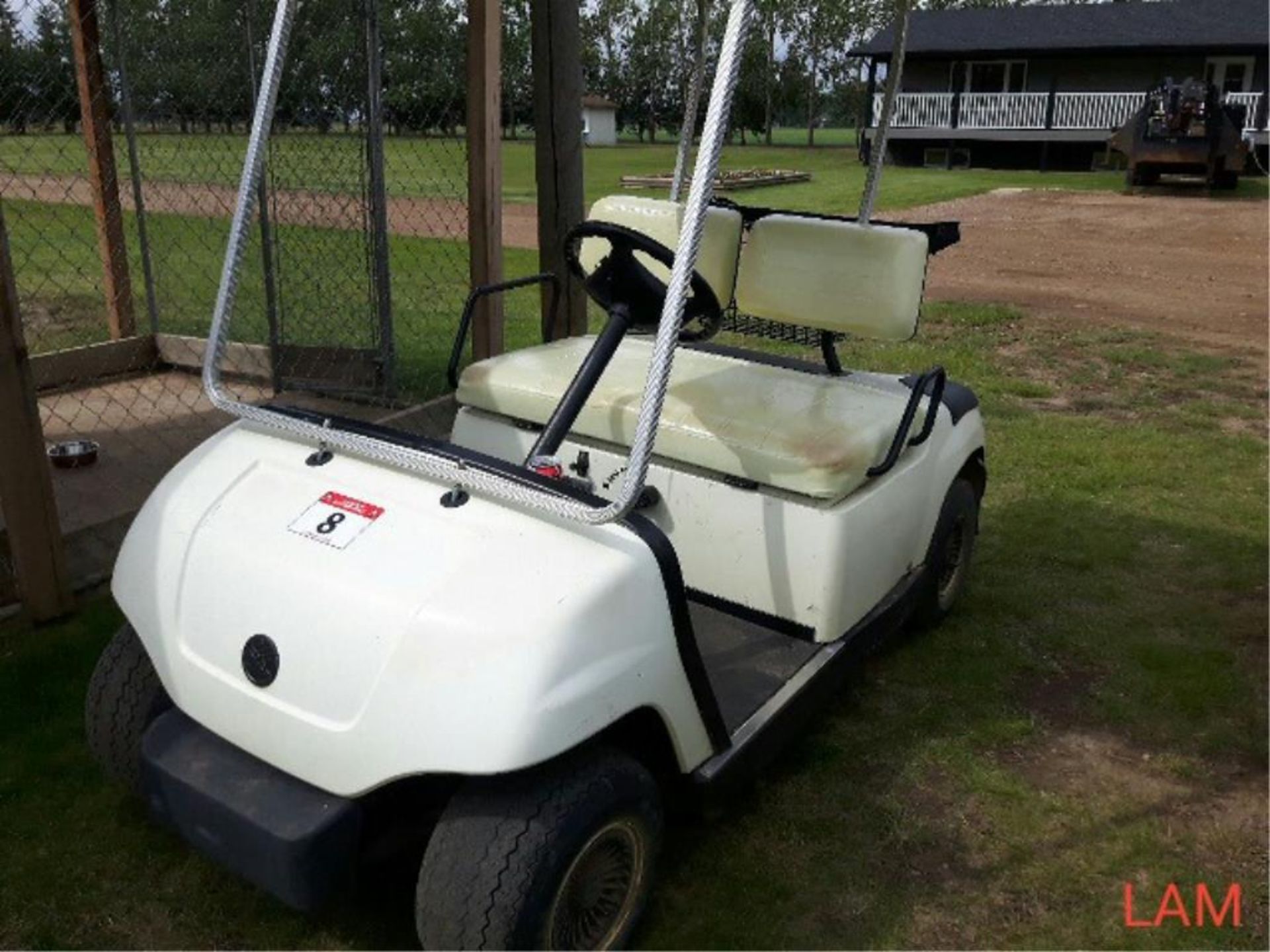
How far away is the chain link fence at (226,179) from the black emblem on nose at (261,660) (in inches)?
69.9

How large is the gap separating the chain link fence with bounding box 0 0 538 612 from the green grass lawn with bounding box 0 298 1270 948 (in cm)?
131

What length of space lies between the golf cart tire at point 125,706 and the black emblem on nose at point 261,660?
16.4 inches

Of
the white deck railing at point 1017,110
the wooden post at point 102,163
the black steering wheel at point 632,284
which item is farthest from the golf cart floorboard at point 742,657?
the white deck railing at point 1017,110

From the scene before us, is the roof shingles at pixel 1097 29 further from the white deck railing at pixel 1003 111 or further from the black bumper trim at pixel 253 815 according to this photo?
the black bumper trim at pixel 253 815

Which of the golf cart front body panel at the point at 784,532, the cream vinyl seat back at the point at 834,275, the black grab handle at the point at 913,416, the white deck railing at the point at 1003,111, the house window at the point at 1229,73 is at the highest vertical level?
the house window at the point at 1229,73

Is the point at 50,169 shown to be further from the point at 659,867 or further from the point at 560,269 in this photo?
the point at 659,867

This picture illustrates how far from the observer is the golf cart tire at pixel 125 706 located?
225 centimetres

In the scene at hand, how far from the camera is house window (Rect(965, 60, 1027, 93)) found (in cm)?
2780

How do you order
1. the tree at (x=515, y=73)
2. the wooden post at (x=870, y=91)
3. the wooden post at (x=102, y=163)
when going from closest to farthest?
1. the wooden post at (x=102, y=163)
2. the tree at (x=515, y=73)
3. the wooden post at (x=870, y=91)

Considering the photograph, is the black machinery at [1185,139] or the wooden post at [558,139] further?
the black machinery at [1185,139]

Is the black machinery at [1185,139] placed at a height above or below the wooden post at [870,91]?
below

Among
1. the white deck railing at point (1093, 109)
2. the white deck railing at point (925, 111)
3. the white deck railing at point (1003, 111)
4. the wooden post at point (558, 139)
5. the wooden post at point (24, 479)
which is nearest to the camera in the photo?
the wooden post at point (24, 479)

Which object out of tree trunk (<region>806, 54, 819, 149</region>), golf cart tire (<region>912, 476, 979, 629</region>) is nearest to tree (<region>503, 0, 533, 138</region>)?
golf cart tire (<region>912, 476, 979, 629</region>)

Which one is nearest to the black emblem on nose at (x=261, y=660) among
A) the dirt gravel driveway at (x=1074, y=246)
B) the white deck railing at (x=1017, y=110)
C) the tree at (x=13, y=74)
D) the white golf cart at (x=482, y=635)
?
the white golf cart at (x=482, y=635)
